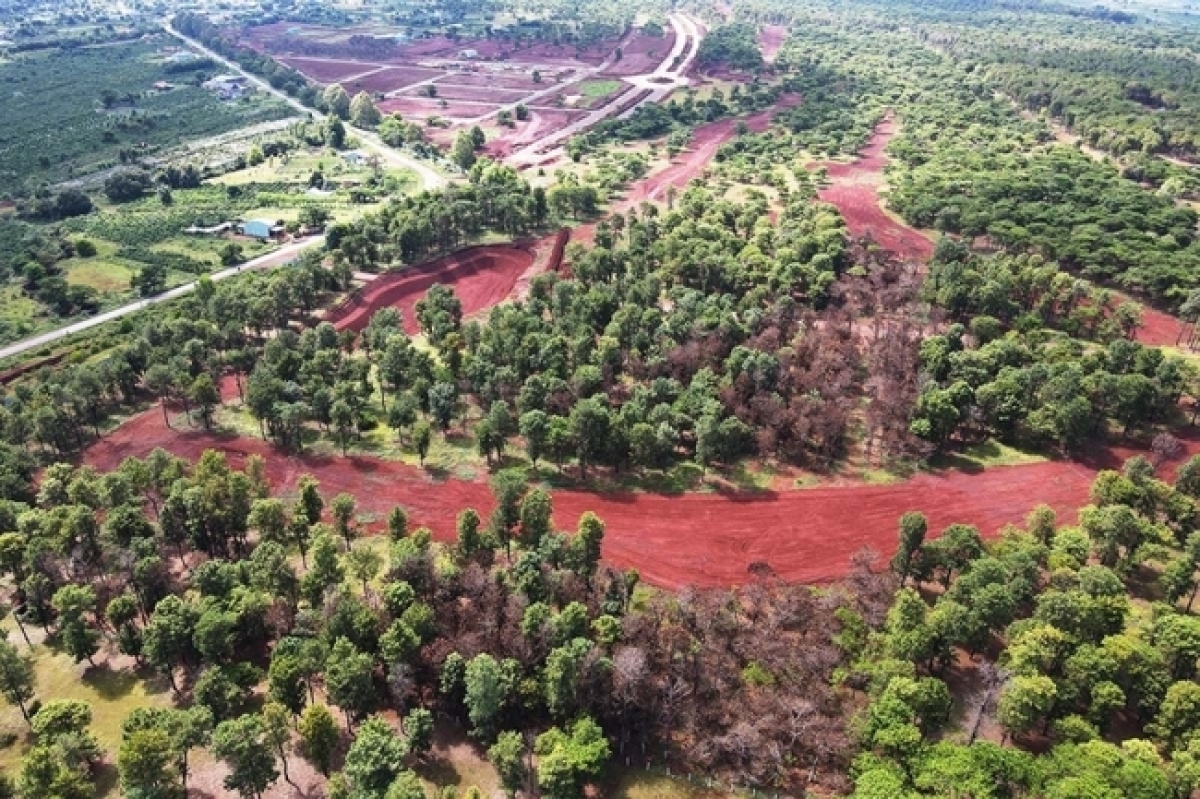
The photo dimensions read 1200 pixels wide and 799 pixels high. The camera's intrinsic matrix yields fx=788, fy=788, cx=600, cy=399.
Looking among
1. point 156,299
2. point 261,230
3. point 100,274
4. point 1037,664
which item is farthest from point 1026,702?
point 100,274

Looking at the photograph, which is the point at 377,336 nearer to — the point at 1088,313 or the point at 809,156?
the point at 1088,313

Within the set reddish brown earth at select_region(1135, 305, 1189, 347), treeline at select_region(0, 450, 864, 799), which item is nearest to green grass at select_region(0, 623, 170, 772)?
treeline at select_region(0, 450, 864, 799)

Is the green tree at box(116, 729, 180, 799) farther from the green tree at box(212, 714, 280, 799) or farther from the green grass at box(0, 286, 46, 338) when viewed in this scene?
the green grass at box(0, 286, 46, 338)

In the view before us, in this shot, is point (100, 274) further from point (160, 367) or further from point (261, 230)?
point (160, 367)

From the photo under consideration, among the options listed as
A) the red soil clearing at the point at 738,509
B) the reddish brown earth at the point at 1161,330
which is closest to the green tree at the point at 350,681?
the red soil clearing at the point at 738,509

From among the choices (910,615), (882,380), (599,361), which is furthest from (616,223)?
(910,615)

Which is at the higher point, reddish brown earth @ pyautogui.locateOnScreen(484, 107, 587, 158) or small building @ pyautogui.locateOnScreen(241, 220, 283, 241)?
reddish brown earth @ pyautogui.locateOnScreen(484, 107, 587, 158)
